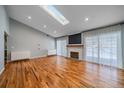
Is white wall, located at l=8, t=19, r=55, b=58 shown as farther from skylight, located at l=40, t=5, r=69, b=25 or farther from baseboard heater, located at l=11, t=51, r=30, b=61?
skylight, located at l=40, t=5, r=69, b=25

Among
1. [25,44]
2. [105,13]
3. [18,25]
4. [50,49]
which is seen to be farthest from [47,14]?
[50,49]

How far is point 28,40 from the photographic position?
27.0 feet

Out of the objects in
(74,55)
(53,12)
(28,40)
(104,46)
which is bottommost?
(74,55)

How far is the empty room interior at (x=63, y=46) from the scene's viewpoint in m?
3.18

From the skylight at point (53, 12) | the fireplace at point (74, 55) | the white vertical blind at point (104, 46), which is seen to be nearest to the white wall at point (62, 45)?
the fireplace at point (74, 55)

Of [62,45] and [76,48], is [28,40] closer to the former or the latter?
[62,45]

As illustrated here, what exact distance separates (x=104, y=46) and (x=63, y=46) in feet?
16.0

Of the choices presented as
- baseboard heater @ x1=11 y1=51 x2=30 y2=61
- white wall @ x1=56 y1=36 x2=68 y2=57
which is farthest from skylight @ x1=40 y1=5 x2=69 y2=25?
baseboard heater @ x1=11 y1=51 x2=30 y2=61

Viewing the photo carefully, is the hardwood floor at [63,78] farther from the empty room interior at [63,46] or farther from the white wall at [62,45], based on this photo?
the white wall at [62,45]

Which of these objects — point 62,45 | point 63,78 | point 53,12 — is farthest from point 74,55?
point 63,78

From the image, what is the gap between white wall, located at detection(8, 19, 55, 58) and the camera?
730cm

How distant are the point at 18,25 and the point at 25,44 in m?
1.59

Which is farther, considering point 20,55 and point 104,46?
point 20,55
